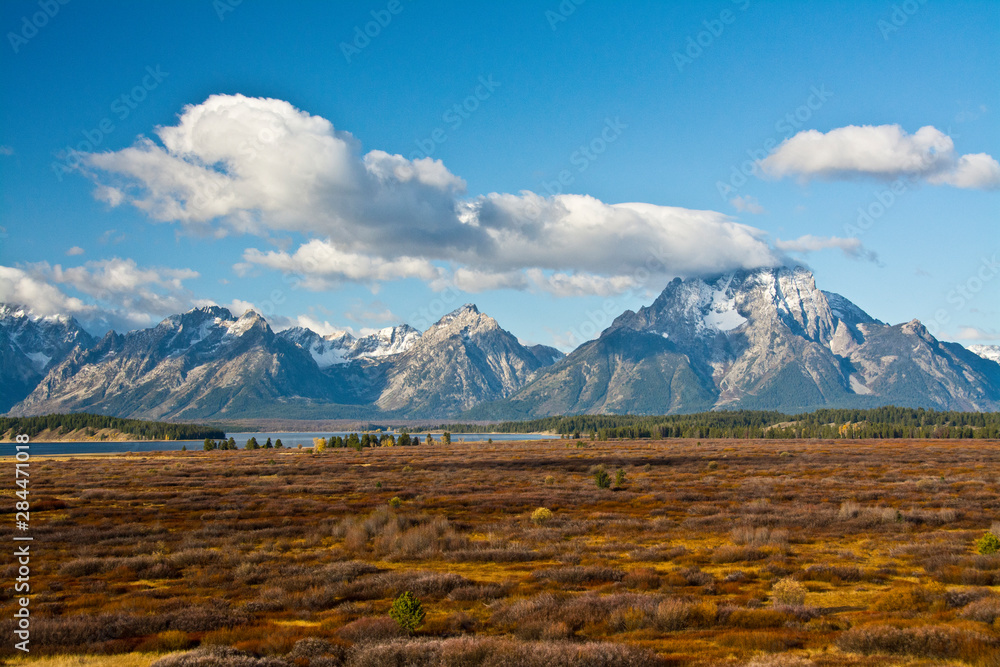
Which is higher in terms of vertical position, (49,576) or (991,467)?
(49,576)

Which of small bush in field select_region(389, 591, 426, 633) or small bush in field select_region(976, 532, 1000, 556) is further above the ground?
small bush in field select_region(389, 591, 426, 633)

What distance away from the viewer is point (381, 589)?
796 inches

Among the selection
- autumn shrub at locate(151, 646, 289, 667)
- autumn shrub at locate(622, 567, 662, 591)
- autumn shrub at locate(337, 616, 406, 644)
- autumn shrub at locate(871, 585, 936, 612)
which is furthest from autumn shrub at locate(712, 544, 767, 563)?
autumn shrub at locate(151, 646, 289, 667)

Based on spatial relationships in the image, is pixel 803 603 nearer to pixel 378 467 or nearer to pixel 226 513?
pixel 226 513

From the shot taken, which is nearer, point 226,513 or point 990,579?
point 990,579

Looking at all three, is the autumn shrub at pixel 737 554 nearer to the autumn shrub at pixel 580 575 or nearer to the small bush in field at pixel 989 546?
the autumn shrub at pixel 580 575

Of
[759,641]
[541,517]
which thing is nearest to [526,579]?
[759,641]

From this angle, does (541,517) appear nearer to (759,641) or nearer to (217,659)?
(759,641)

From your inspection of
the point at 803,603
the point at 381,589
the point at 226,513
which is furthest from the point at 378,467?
the point at 803,603

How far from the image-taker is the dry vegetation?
14.0 metres

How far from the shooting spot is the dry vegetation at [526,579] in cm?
1403

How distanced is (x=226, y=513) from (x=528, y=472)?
134ft

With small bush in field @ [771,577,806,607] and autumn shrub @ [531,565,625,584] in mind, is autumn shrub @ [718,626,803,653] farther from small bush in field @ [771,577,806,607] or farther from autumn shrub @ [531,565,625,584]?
autumn shrub @ [531,565,625,584]

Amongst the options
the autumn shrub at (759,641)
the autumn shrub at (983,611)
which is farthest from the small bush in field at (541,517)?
the autumn shrub at (983,611)
